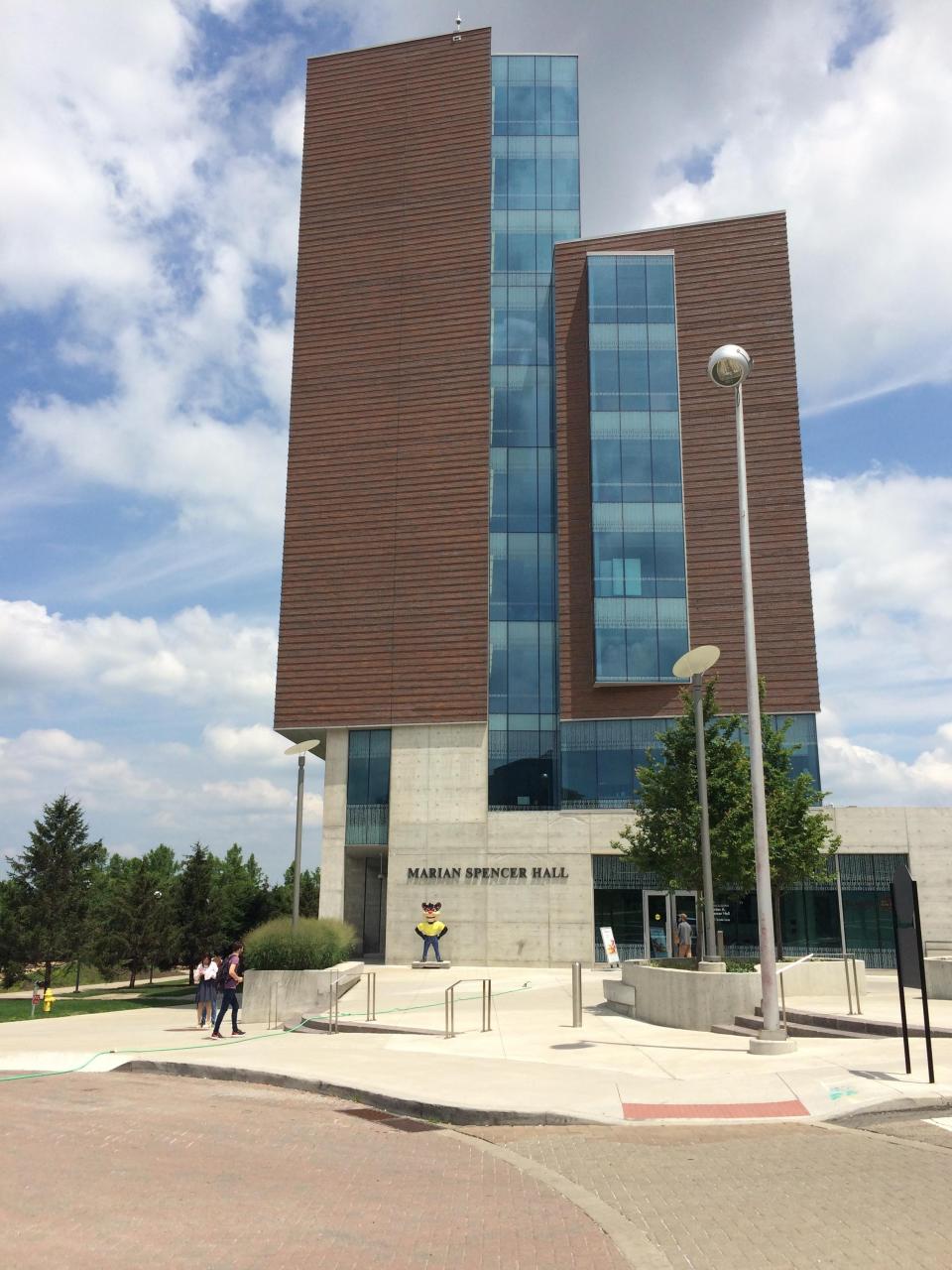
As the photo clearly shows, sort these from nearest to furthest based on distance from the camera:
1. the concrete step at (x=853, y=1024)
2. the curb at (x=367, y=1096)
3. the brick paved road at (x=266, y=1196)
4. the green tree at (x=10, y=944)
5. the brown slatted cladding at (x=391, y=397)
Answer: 1. the brick paved road at (x=266, y=1196)
2. the curb at (x=367, y=1096)
3. the concrete step at (x=853, y=1024)
4. the brown slatted cladding at (x=391, y=397)
5. the green tree at (x=10, y=944)

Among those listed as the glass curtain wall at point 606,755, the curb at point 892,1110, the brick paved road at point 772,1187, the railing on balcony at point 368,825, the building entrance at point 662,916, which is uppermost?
the glass curtain wall at point 606,755

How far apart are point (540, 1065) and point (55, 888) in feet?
144

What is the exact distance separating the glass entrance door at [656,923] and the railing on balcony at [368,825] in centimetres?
1047

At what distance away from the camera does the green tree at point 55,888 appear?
49.2 metres

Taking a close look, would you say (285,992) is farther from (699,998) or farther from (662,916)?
(662,916)

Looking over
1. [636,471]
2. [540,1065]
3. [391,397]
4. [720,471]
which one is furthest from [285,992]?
[391,397]

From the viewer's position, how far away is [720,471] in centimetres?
4153

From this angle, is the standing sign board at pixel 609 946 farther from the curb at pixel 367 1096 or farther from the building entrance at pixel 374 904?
the curb at pixel 367 1096

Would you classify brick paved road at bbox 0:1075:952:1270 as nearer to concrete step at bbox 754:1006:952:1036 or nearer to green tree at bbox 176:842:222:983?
concrete step at bbox 754:1006:952:1036

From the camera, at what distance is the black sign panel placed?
11.2 metres

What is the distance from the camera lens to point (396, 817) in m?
40.0

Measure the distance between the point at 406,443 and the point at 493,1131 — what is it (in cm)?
3568

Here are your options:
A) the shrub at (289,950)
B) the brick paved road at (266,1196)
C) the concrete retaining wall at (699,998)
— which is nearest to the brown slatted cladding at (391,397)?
the shrub at (289,950)

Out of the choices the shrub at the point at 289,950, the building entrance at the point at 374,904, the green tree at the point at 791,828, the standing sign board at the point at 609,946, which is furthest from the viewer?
the building entrance at the point at 374,904
